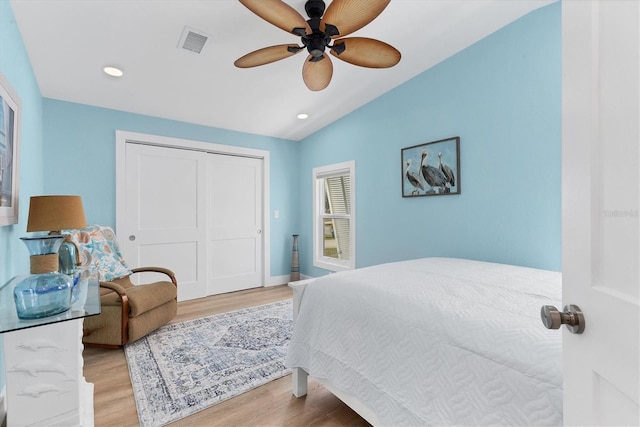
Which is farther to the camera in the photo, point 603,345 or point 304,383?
point 304,383

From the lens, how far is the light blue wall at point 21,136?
64.4 inches

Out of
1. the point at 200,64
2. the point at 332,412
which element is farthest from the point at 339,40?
the point at 332,412

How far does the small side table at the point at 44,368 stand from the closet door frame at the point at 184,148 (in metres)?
2.17

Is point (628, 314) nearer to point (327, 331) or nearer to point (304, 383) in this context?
point (327, 331)

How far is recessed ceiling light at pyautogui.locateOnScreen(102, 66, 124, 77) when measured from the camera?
100 inches

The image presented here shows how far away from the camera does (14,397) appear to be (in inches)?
46.0

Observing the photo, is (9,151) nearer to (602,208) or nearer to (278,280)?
(602,208)

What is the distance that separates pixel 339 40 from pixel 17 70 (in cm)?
215

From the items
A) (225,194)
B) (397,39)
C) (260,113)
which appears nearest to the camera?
(397,39)

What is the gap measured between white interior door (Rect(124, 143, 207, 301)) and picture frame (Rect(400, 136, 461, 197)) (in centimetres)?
264

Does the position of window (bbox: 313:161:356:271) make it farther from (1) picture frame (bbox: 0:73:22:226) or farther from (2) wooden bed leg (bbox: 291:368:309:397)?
(1) picture frame (bbox: 0:73:22:226)

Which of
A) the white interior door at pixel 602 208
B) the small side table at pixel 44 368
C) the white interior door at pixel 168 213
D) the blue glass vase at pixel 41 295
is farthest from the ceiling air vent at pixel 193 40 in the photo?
the white interior door at pixel 602 208

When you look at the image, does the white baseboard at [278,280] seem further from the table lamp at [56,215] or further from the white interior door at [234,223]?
the table lamp at [56,215]

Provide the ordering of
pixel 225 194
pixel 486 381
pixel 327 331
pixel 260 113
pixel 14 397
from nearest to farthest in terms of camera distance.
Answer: pixel 486 381 < pixel 14 397 < pixel 327 331 < pixel 260 113 < pixel 225 194
